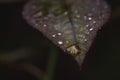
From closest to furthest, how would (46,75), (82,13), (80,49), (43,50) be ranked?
1. (80,49)
2. (82,13)
3. (46,75)
4. (43,50)

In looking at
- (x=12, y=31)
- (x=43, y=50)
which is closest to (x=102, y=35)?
(x=43, y=50)

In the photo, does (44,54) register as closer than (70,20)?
No

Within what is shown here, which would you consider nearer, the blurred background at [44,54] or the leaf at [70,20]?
the leaf at [70,20]

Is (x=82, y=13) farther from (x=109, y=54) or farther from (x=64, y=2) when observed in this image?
(x=109, y=54)

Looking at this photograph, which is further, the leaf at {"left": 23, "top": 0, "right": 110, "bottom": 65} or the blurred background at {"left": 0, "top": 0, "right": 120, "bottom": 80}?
the blurred background at {"left": 0, "top": 0, "right": 120, "bottom": 80}
